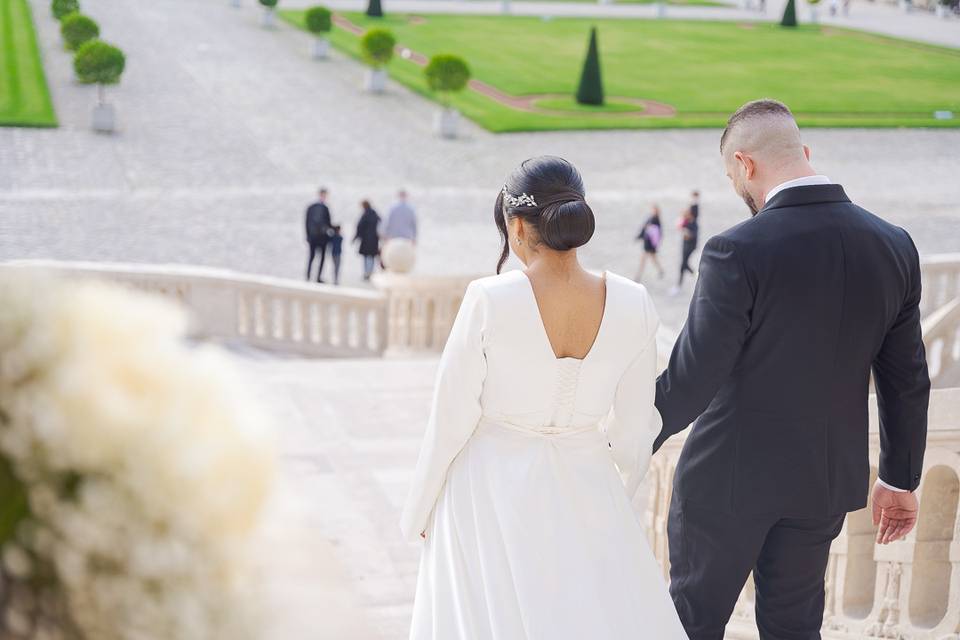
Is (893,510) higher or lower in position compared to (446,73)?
higher

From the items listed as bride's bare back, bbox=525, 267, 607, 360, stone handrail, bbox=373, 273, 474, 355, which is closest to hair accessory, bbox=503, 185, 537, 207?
bride's bare back, bbox=525, 267, 607, 360

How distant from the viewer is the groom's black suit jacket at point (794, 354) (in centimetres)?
304

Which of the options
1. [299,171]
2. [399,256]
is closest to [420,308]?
[399,256]

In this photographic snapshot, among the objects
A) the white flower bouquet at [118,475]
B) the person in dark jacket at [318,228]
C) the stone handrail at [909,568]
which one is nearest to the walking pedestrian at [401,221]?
the person in dark jacket at [318,228]

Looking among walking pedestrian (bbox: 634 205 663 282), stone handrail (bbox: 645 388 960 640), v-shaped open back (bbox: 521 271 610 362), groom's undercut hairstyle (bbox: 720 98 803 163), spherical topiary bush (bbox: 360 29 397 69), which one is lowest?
walking pedestrian (bbox: 634 205 663 282)

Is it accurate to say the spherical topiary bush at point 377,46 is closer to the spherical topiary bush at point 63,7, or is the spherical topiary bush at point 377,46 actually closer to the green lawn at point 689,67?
the green lawn at point 689,67

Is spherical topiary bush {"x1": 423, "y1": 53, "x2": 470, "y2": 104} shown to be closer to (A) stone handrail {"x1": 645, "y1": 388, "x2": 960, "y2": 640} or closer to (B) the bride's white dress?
(A) stone handrail {"x1": 645, "y1": 388, "x2": 960, "y2": 640}

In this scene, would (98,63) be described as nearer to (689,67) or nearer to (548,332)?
(689,67)

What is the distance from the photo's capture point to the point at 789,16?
4250cm

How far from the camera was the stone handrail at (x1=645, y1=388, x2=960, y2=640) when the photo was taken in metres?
3.96

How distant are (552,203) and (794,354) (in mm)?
685

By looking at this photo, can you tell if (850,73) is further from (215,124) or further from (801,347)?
(801,347)

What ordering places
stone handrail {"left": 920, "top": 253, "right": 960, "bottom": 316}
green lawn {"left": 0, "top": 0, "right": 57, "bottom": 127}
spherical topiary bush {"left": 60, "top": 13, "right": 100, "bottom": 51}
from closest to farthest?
stone handrail {"left": 920, "top": 253, "right": 960, "bottom": 316} → green lawn {"left": 0, "top": 0, "right": 57, "bottom": 127} → spherical topiary bush {"left": 60, "top": 13, "right": 100, "bottom": 51}

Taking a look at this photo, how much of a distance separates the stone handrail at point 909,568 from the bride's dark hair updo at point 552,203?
4.66ft
